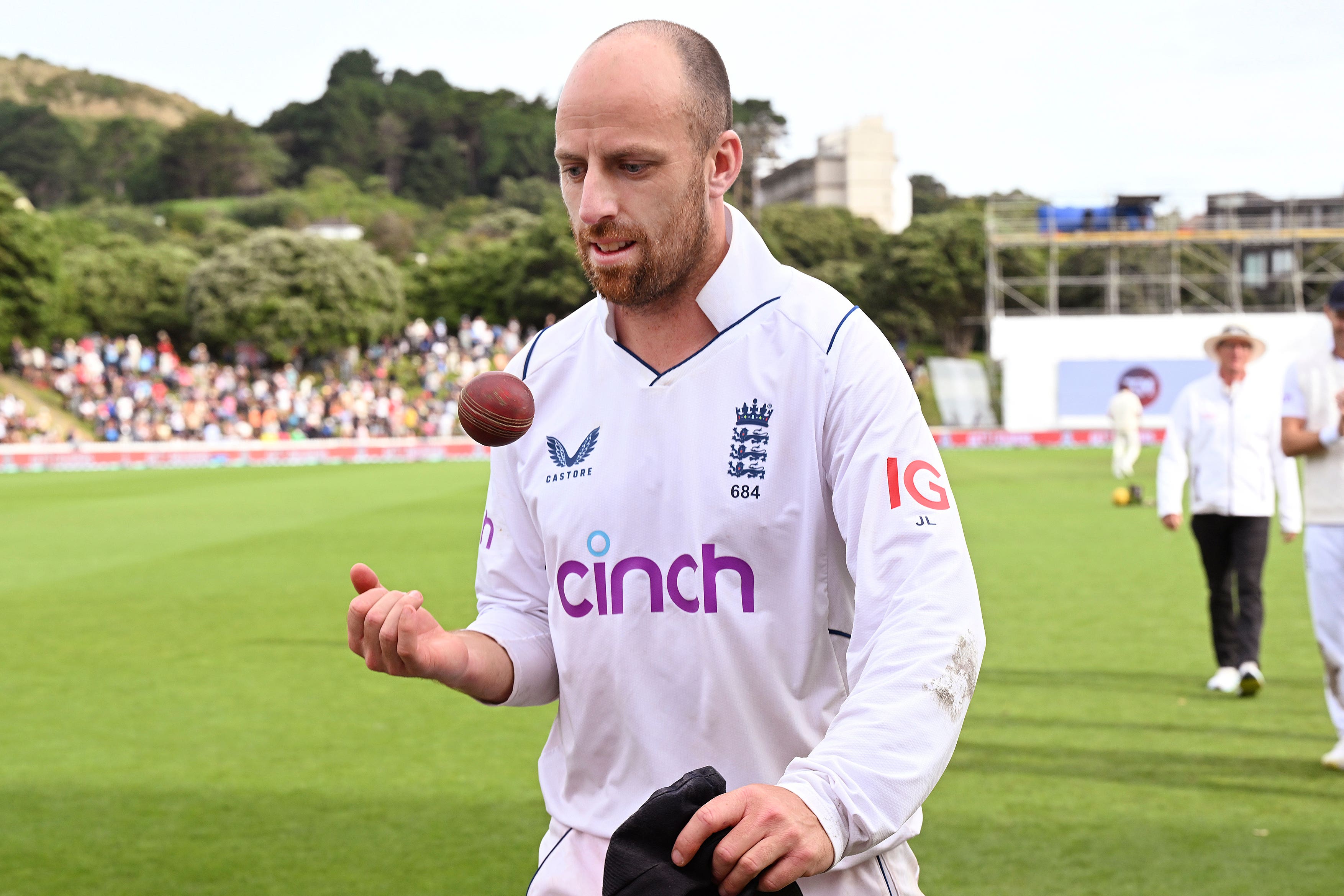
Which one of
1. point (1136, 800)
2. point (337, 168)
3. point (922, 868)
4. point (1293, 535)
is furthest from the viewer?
point (337, 168)

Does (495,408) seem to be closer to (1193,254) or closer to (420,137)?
(1193,254)

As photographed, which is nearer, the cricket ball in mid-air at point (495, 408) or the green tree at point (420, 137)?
the cricket ball in mid-air at point (495, 408)

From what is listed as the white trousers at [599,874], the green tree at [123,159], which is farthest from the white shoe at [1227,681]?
the green tree at [123,159]

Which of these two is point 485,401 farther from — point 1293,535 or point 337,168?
point 337,168

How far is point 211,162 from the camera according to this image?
15012cm

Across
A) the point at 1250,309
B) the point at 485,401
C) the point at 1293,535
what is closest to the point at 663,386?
the point at 485,401

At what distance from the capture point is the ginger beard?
231 cm

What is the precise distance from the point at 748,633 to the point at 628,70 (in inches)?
37.6

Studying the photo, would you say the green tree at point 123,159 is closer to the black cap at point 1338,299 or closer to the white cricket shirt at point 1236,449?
the white cricket shirt at point 1236,449

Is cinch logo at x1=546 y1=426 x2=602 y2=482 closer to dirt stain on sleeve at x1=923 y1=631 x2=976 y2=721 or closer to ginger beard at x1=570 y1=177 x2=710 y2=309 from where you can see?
ginger beard at x1=570 y1=177 x2=710 y2=309

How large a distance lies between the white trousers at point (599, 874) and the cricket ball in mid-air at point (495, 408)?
75 cm

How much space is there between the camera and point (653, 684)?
2.35m

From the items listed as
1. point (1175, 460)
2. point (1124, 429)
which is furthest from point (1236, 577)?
point (1124, 429)

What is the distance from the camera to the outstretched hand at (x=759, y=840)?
1.70m
